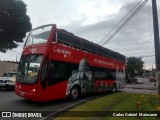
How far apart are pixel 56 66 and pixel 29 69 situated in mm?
1454

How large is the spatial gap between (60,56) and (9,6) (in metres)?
17.2

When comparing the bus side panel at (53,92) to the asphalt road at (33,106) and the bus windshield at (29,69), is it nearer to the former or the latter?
the asphalt road at (33,106)

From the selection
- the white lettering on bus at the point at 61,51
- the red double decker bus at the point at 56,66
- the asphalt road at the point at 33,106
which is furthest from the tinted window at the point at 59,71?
the asphalt road at the point at 33,106

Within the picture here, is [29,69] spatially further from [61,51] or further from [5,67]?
[5,67]

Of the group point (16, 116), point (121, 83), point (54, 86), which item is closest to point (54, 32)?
point (54, 86)

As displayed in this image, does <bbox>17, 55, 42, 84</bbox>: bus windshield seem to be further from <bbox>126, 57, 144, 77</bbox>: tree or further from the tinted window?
<bbox>126, 57, 144, 77</bbox>: tree

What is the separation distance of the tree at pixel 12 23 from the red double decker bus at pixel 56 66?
49.3ft

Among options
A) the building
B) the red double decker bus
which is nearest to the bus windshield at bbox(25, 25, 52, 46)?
the red double decker bus

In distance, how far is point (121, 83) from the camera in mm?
21531

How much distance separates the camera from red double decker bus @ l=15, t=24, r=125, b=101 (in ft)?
33.5

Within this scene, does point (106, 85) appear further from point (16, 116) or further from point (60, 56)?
point (16, 116)

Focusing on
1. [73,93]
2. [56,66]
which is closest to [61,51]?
[56,66]

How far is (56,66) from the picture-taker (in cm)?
1120

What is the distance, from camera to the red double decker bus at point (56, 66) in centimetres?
1021
